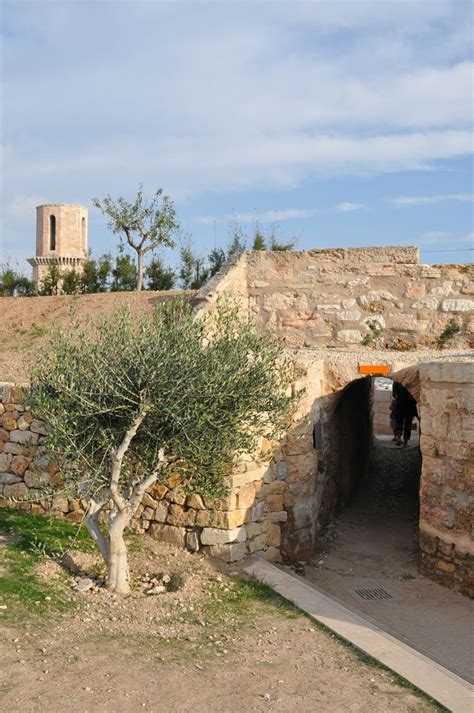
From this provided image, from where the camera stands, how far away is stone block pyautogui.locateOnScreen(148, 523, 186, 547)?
26.7 feet

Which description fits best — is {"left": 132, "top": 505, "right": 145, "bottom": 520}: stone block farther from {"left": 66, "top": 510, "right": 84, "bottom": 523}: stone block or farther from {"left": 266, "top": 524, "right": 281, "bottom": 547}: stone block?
{"left": 266, "top": 524, "right": 281, "bottom": 547}: stone block

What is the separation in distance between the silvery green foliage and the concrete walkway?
1222mm

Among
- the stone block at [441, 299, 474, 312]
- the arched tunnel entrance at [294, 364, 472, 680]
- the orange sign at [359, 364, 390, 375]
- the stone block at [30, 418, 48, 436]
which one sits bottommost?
the arched tunnel entrance at [294, 364, 472, 680]

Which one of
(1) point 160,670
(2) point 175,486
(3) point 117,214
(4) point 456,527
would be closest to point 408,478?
(4) point 456,527

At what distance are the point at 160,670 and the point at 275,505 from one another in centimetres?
361

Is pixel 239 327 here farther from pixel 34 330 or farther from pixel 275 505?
pixel 34 330

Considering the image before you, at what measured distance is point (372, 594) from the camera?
28.5 feet

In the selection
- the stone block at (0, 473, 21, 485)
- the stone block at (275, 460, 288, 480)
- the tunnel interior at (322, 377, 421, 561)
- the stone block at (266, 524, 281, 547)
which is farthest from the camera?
the tunnel interior at (322, 377, 421, 561)

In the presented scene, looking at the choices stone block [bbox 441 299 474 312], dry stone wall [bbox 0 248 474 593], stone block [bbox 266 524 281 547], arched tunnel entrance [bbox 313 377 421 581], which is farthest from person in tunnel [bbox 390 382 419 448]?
stone block [bbox 266 524 281 547]

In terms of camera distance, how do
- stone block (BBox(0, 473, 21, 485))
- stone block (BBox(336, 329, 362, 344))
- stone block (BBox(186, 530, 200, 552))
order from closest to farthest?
stone block (BBox(186, 530, 200, 552)) < stone block (BBox(0, 473, 21, 485)) < stone block (BBox(336, 329, 362, 344))

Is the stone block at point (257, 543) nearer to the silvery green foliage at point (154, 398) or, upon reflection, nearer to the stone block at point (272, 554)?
the stone block at point (272, 554)

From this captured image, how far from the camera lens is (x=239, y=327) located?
7852mm

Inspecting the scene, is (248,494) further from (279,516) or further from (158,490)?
(158,490)

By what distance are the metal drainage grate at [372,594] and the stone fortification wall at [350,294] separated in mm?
5328
